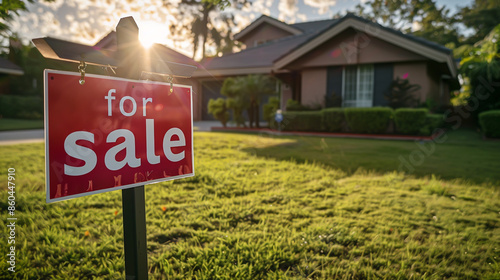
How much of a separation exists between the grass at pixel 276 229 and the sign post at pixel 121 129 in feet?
3.58

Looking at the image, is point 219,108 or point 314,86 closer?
point 314,86

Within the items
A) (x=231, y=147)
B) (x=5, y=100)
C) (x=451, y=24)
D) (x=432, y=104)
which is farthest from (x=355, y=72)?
(x=451, y=24)

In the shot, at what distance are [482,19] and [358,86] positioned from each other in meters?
21.4

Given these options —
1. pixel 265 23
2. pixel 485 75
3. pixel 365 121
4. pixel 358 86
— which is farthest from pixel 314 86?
pixel 265 23

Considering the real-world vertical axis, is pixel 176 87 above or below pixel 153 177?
above

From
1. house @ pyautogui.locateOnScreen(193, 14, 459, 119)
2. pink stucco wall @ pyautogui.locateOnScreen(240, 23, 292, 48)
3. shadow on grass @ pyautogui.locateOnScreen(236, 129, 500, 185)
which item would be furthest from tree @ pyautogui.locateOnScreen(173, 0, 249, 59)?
shadow on grass @ pyautogui.locateOnScreen(236, 129, 500, 185)

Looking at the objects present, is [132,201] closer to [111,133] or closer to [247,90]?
[111,133]

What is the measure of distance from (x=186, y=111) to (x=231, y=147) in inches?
239

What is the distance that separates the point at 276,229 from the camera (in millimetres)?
3072

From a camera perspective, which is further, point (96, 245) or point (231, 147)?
point (231, 147)

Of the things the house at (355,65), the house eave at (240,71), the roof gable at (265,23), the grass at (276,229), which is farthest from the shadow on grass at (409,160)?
the roof gable at (265,23)

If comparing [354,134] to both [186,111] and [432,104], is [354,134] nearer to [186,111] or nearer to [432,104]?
[432,104]

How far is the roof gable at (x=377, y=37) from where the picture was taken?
12000 millimetres

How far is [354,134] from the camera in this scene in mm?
12320
